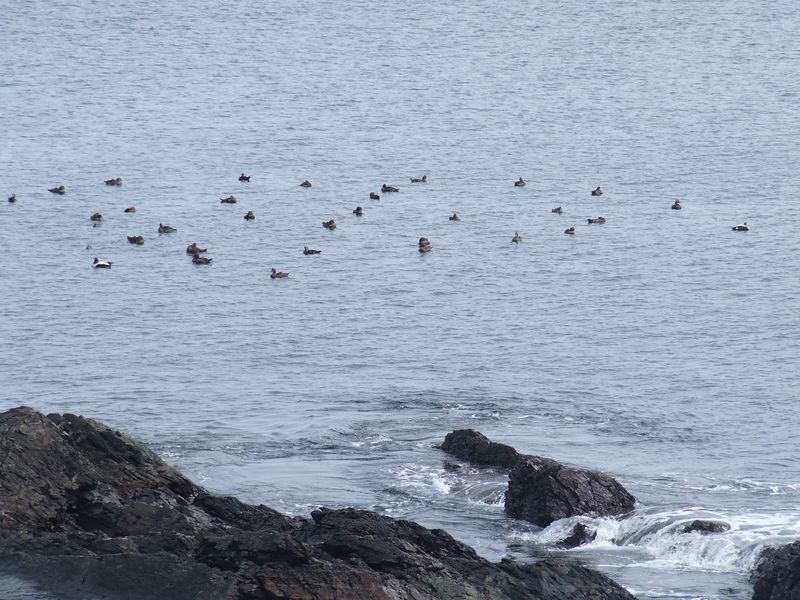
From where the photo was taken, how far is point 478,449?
43.7m

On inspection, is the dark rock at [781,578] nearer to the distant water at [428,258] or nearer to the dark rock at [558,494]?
the distant water at [428,258]

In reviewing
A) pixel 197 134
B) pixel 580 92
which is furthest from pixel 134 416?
pixel 580 92

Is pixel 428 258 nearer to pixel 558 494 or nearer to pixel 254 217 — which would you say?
pixel 254 217

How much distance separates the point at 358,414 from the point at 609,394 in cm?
932

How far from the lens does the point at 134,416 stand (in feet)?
161

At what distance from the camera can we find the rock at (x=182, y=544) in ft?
87.2

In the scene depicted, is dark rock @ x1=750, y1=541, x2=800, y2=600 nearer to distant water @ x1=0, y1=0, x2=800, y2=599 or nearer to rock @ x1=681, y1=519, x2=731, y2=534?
distant water @ x1=0, y1=0, x2=800, y2=599

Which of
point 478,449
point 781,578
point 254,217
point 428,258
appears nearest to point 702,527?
point 781,578

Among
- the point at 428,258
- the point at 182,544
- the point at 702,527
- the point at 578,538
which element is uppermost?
A: the point at 428,258

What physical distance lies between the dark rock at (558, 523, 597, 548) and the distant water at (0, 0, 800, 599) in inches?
15.5

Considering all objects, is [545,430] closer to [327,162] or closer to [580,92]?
[327,162]

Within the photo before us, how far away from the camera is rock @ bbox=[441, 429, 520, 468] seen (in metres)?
43.1

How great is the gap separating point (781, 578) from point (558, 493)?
323 inches

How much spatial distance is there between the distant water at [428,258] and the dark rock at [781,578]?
1733 mm
